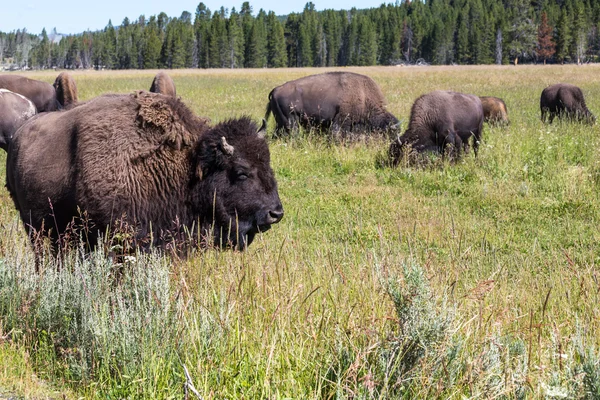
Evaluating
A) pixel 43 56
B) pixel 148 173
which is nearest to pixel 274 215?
pixel 148 173

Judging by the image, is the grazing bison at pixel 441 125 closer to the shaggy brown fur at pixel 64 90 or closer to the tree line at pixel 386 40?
the shaggy brown fur at pixel 64 90

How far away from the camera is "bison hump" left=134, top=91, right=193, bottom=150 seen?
5.48 meters

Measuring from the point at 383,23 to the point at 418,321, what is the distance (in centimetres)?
14738

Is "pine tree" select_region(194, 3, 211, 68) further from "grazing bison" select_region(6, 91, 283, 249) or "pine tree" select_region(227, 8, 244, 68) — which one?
"grazing bison" select_region(6, 91, 283, 249)

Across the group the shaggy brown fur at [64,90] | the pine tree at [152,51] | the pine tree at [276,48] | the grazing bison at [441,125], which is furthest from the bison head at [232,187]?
the pine tree at [152,51]

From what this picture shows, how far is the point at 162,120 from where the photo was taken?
5.52 meters

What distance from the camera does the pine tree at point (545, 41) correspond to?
115 meters

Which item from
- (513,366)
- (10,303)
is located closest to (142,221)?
(10,303)

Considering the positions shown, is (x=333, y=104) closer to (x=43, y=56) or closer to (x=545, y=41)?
(x=545, y=41)

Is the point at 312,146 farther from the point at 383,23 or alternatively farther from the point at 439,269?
the point at 383,23

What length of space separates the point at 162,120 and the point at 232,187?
848 millimetres

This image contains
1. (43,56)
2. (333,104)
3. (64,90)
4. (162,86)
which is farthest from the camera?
(43,56)

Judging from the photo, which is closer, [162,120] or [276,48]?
[162,120]

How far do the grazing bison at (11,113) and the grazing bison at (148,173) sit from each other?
7.80 m
